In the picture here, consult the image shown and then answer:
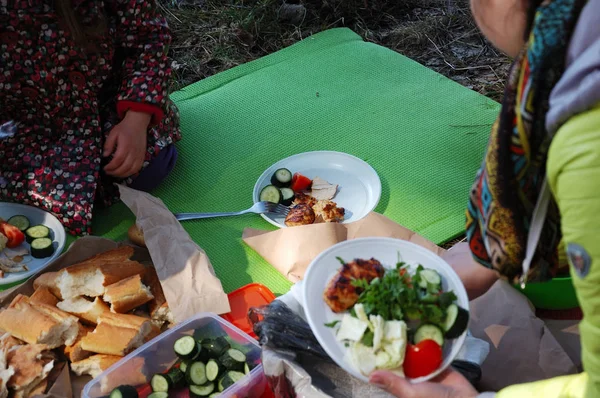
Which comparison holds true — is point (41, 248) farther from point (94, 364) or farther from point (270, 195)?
point (270, 195)

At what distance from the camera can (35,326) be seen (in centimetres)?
161

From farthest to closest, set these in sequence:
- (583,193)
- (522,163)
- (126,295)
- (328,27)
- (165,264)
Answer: (328,27) → (165,264) → (126,295) → (522,163) → (583,193)

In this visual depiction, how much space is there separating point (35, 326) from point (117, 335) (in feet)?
0.71

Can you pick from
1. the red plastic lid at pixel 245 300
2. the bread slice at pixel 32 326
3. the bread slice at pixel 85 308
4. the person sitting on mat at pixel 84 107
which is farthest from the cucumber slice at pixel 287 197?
the bread slice at pixel 32 326

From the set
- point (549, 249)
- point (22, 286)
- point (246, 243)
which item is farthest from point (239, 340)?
point (549, 249)

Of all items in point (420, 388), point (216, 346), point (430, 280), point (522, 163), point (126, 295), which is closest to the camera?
point (522, 163)

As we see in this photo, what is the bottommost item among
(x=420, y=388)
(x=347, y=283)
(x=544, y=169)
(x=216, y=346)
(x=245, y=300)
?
(x=245, y=300)

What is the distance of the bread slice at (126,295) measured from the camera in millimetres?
1684

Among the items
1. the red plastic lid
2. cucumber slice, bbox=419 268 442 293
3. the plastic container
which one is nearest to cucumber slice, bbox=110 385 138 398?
the plastic container

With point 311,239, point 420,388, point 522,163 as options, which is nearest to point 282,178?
point 311,239

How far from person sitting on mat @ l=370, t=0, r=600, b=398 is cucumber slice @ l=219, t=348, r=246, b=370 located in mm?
443

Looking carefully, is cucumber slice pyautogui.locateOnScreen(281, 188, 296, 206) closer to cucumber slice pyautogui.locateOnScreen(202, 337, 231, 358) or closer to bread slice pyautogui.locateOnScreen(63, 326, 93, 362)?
cucumber slice pyautogui.locateOnScreen(202, 337, 231, 358)

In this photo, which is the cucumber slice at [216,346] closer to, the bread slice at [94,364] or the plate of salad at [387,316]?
the bread slice at [94,364]

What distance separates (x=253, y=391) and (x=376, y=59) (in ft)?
6.31
